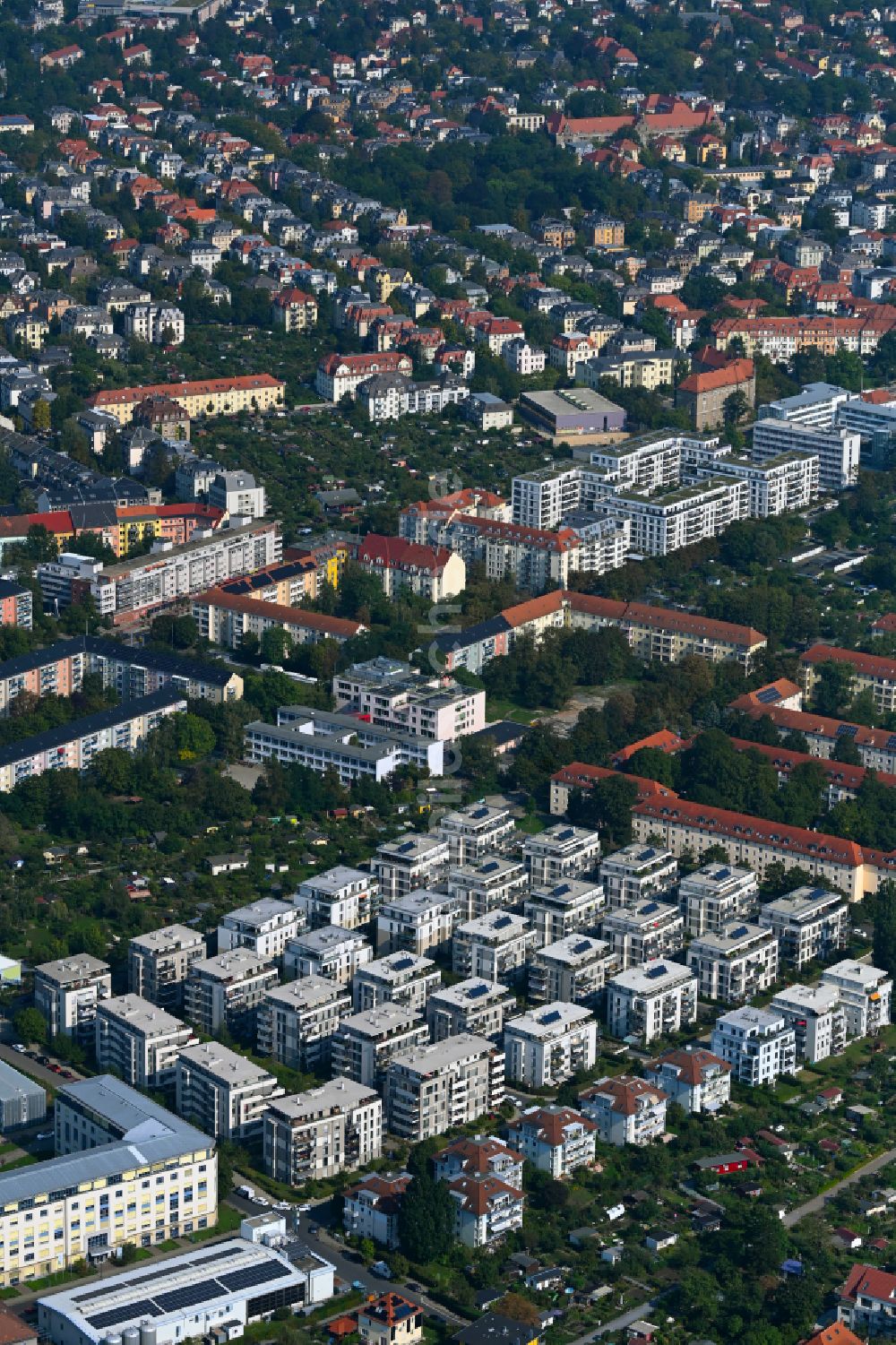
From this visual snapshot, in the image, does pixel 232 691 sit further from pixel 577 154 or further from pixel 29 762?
pixel 577 154

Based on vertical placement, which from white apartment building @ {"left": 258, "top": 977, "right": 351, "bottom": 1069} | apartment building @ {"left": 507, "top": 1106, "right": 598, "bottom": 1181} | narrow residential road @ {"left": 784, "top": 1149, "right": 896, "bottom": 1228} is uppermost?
white apartment building @ {"left": 258, "top": 977, "right": 351, "bottom": 1069}

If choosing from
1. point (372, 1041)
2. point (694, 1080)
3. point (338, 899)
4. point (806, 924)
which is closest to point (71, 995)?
point (372, 1041)

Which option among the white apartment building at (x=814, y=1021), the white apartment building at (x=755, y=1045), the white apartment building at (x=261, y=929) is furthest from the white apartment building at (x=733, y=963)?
the white apartment building at (x=261, y=929)

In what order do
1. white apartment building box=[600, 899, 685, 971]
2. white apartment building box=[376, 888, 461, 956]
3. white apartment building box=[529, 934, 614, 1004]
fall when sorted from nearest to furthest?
1. white apartment building box=[529, 934, 614, 1004]
2. white apartment building box=[600, 899, 685, 971]
3. white apartment building box=[376, 888, 461, 956]

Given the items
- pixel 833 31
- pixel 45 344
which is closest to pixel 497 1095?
pixel 45 344

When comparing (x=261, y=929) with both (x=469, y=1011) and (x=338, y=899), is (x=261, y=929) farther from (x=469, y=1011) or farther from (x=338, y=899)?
(x=469, y=1011)

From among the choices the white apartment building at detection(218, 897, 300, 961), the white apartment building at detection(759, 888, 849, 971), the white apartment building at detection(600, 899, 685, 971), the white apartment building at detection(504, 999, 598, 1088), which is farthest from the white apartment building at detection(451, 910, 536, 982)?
the white apartment building at detection(759, 888, 849, 971)

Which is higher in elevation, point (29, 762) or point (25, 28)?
point (25, 28)

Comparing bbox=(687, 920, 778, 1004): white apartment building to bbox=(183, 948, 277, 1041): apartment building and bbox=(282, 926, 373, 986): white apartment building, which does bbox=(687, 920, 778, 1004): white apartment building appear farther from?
bbox=(183, 948, 277, 1041): apartment building
